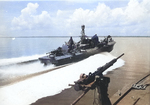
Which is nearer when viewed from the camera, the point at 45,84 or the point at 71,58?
the point at 45,84

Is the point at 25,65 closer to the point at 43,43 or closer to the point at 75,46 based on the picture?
the point at 43,43

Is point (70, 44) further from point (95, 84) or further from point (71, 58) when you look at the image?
point (95, 84)

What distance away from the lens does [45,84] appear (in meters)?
3.93

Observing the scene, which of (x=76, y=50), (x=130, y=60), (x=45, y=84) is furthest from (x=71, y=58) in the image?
(x=130, y=60)

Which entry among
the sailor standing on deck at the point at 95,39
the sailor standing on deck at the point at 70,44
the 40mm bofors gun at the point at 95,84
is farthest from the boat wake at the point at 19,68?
the 40mm bofors gun at the point at 95,84

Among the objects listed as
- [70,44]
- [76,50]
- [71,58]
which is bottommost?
[71,58]

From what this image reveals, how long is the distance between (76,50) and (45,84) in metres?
1.11

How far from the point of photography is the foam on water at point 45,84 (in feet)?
12.1

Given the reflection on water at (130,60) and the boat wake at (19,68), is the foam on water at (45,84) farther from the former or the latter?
the reflection on water at (130,60)

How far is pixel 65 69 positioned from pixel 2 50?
144cm

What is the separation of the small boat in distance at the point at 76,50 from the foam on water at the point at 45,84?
148mm

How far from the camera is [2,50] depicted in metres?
3.87

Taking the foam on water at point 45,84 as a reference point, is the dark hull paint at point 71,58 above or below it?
above

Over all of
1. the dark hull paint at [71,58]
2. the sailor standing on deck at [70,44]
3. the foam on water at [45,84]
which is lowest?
the foam on water at [45,84]
